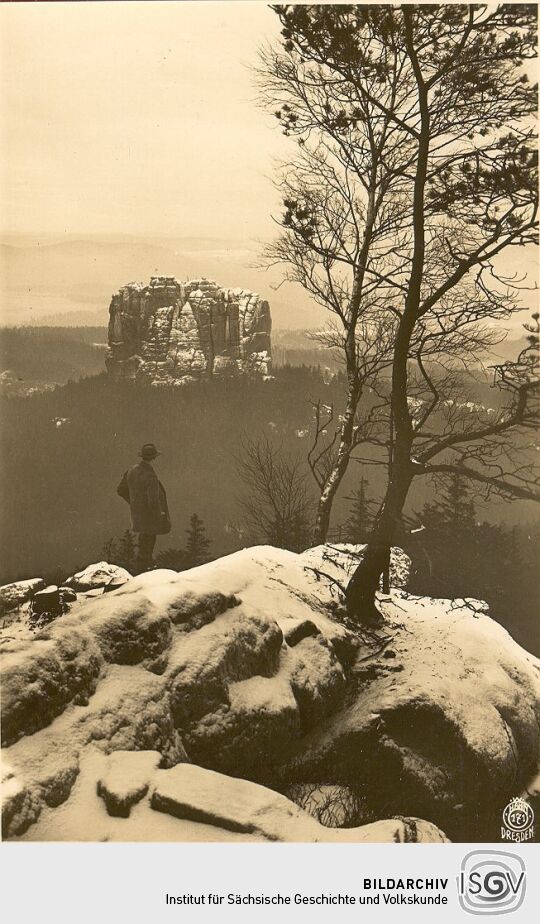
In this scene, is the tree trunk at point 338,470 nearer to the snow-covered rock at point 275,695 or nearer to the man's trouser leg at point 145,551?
the snow-covered rock at point 275,695

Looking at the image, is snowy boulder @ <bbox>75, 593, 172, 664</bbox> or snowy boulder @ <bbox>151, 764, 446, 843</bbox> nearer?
snowy boulder @ <bbox>151, 764, 446, 843</bbox>

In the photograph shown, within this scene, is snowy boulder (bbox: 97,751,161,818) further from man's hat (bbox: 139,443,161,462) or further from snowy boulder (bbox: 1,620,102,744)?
man's hat (bbox: 139,443,161,462)

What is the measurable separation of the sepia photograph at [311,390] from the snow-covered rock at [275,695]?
1.2 inches

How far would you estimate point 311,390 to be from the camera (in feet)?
23.2

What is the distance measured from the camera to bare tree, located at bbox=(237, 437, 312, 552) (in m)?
6.93

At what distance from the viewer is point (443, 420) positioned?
7000 mm

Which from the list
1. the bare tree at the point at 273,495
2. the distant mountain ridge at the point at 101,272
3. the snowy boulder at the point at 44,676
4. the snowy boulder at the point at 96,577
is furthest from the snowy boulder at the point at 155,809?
the distant mountain ridge at the point at 101,272

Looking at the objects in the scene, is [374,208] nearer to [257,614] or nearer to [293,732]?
[257,614]

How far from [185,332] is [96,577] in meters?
2.37

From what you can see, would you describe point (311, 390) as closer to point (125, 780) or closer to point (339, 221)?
point (339, 221)

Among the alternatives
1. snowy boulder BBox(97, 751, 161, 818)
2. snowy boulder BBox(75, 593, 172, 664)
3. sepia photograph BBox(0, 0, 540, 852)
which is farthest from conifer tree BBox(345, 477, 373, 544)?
snowy boulder BBox(97, 751, 161, 818)

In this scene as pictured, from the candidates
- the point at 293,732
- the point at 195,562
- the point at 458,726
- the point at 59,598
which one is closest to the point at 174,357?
the point at 195,562

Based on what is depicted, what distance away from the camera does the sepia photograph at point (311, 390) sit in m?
6.18
